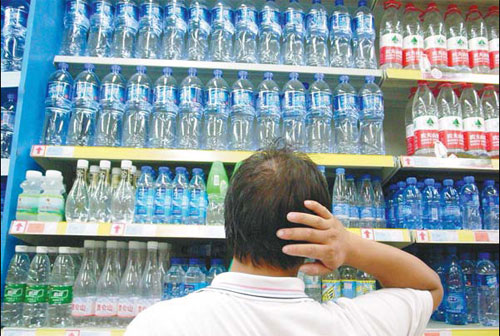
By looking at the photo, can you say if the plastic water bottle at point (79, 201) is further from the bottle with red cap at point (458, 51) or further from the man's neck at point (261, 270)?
the bottle with red cap at point (458, 51)

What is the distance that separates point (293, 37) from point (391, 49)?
2.07 ft

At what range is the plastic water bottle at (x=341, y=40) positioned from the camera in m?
2.79

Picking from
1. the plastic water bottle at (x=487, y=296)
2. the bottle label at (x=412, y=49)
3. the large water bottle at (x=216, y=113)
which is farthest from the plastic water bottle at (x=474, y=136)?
the large water bottle at (x=216, y=113)

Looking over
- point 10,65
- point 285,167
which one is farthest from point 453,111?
point 10,65

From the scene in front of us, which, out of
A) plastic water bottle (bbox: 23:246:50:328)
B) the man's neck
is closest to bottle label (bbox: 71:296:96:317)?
plastic water bottle (bbox: 23:246:50:328)

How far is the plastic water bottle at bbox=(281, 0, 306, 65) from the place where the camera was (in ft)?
9.08

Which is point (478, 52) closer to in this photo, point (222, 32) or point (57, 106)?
point (222, 32)

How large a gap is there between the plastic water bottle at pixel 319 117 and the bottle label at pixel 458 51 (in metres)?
0.82

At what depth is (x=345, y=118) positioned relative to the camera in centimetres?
264

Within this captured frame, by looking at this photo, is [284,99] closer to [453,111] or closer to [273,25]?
[273,25]

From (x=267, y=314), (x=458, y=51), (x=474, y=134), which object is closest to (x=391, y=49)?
(x=458, y=51)

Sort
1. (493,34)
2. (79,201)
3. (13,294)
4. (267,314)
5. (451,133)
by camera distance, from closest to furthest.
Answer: (267,314) → (13,294) → (79,201) → (451,133) → (493,34)

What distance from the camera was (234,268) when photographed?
978 mm

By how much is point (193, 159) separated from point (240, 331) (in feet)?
5.21
